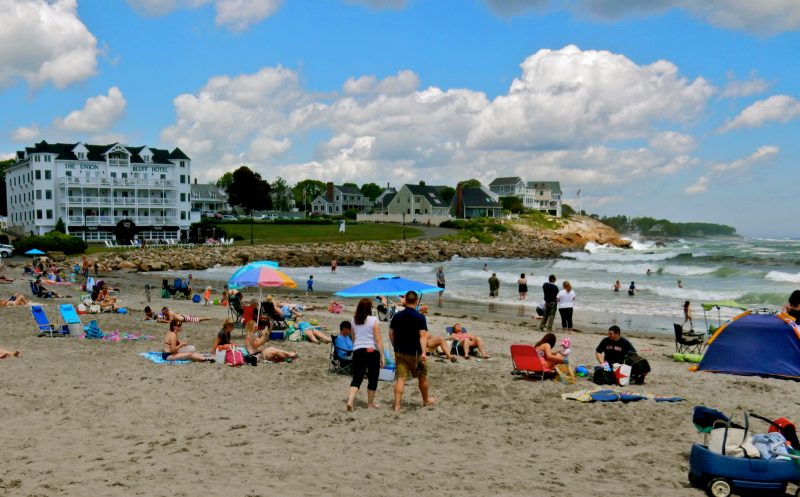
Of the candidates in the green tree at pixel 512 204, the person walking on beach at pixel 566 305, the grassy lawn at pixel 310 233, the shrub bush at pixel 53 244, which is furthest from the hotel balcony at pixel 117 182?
the green tree at pixel 512 204

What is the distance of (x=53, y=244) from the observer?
158 feet

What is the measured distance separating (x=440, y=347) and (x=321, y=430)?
537 centimetres

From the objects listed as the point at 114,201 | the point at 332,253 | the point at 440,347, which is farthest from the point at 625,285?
the point at 114,201

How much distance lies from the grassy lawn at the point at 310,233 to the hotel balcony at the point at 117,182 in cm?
829

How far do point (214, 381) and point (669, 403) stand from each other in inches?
281

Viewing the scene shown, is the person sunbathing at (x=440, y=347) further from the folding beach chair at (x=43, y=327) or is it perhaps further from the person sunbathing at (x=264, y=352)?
the folding beach chair at (x=43, y=327)

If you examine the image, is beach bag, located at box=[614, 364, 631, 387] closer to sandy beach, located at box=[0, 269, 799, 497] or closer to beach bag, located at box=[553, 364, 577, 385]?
sandy beach, located at box=[0, 269, 799, 497]

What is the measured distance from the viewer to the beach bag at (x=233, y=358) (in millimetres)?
11445

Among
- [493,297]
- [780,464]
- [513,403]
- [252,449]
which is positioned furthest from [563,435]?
[493,297]

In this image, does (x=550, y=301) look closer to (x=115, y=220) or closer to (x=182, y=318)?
(x=182, y=318)

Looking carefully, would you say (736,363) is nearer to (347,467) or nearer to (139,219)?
(347,467)

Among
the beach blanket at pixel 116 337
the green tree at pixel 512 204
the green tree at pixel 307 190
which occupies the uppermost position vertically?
the green tree at pixel 307 190

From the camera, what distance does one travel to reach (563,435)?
25.7 ft

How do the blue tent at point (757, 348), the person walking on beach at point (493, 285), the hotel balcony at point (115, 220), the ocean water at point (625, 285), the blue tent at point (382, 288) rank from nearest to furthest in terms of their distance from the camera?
the blue tent at point (757, 348) < the blue tent at point (382, 288) < the ocean water at point (625, 285) < the person walking on beach at point (493, 285) < the hotel balcony at point (115, 220)
